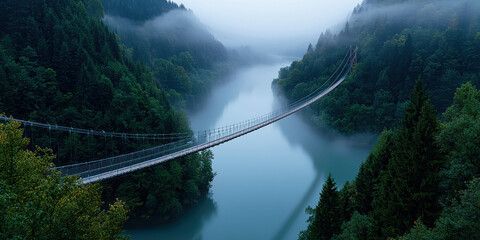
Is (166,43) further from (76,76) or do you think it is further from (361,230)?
(361,230)

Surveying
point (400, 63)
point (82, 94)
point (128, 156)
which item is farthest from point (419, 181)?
point (400, 63)

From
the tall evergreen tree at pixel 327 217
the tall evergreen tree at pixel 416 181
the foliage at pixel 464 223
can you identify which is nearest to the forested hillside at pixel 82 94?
the tall evergreen tree at pixel 327 217

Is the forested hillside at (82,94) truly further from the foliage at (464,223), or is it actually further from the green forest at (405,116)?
the foliage at (464,223)

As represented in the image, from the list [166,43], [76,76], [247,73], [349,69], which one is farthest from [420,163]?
[247,73]

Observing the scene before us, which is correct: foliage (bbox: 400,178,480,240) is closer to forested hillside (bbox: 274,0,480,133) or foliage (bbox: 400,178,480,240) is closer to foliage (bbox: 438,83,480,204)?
foliage (bbox: 438,83,480,204)

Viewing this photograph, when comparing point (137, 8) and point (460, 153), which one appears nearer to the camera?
point (460, 153)

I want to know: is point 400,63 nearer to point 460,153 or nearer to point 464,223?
point 460,153

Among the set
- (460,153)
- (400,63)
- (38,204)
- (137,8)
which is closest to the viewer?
(38,204)
